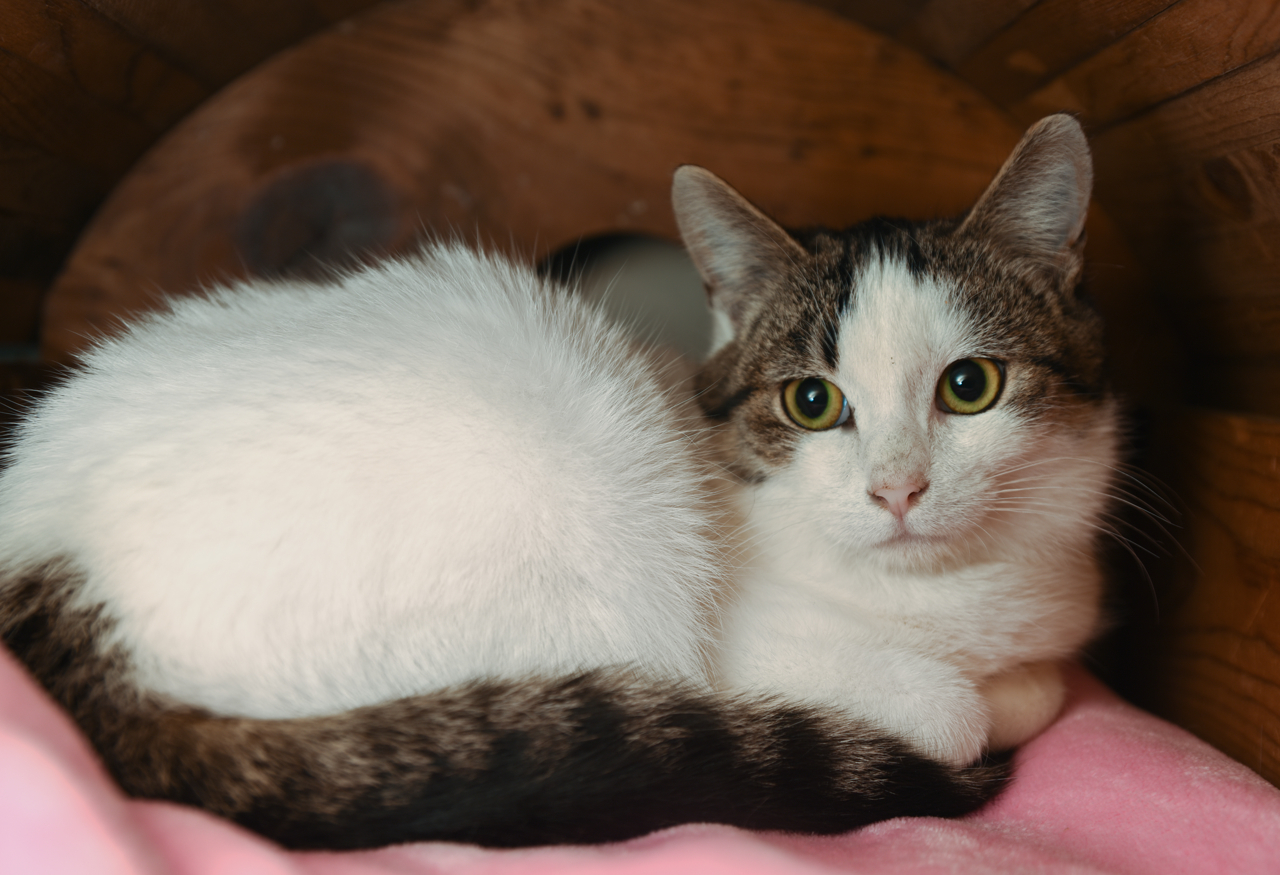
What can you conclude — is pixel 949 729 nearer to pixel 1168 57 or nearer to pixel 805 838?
pixel 805 838

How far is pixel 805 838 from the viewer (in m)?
1.03

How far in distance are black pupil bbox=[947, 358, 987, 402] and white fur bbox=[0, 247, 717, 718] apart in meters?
0.47

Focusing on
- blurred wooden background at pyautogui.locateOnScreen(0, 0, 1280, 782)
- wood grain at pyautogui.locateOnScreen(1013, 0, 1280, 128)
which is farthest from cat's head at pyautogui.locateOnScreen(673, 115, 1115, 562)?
blurred wooden background at pyautogui.locateOnScreen(0, 0, 1280, 782)

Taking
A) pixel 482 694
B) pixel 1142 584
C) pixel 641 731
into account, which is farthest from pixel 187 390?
pixel 1142 584

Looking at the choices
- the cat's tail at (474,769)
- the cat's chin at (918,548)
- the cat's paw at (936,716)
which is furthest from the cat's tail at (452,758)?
the cat's chin at (918,548)

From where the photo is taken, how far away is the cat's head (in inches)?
48.1

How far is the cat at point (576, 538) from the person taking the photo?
3.17 ft

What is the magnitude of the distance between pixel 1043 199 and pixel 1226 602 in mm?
799

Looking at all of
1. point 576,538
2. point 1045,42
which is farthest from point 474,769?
point 1045,42

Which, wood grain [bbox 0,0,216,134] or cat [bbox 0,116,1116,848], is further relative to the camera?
wood grain [bbox 0,0,216,134]

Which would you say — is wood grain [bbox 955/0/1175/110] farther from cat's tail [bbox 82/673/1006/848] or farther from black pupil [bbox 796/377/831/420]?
cat's tail [bbox 82/673/1006/848]

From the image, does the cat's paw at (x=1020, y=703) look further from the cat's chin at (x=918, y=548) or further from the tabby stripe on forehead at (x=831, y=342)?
the tabby stripe on forehead at (x=831, y=342)

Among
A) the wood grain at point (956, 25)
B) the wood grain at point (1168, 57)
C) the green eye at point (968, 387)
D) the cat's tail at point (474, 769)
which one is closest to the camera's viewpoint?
the cat's tail at point (474, 769)

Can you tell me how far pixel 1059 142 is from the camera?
4.24 feet
